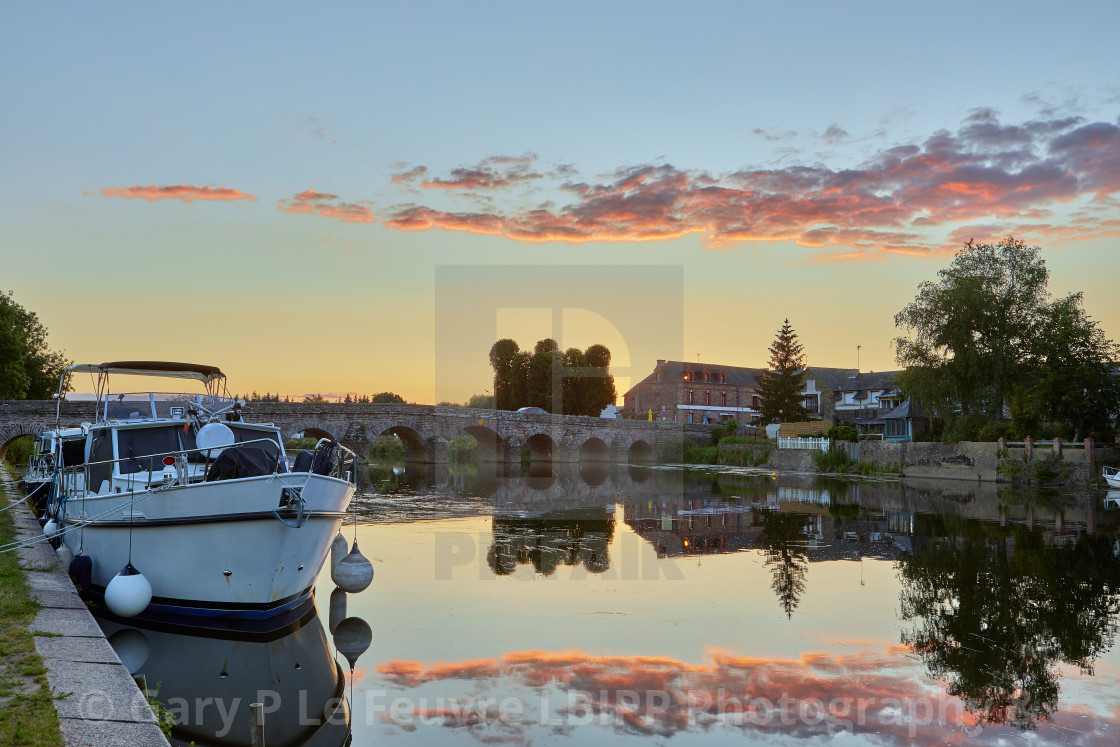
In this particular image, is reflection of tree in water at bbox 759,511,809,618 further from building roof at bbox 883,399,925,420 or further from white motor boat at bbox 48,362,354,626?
building roof at bbox 883,399,925,420

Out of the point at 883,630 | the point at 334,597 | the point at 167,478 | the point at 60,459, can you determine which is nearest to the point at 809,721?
the point at 883,630

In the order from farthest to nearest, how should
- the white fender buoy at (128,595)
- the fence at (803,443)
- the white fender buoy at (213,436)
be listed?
the fence at (803,443)
the white fender buoy at (213,436)
the white fender buoy at (128,595)

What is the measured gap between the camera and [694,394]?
80812 millimetres

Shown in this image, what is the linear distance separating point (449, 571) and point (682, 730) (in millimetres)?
8424

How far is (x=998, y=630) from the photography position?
36.3 ft

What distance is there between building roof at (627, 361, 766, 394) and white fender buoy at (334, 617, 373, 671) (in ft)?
231

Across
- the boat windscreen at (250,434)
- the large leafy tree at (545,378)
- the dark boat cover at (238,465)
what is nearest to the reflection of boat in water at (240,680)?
the dark boat cover at (238,465)

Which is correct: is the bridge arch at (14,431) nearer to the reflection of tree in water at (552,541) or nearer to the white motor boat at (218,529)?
the reflection of tree in water at (552,541)

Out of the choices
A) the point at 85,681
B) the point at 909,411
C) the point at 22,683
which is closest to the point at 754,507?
the point at 85,681

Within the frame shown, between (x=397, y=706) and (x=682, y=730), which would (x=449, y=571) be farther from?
(x=682, y=730)

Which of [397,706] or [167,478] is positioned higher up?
[167,478]

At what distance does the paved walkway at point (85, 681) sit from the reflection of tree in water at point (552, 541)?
297 inches

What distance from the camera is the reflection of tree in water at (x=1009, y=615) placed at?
8.80m

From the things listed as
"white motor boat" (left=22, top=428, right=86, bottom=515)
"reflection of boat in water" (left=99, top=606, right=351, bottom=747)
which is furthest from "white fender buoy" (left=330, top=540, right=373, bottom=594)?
"white motor boat" (left=22, top=428, right=86, bottom=515)
